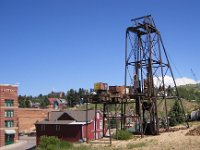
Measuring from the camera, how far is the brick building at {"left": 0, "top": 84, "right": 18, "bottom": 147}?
7144cm

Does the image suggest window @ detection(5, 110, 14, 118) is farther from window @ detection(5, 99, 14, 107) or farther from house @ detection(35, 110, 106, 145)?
house @ detection(35, 110, 106, 145)

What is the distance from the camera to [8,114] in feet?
242

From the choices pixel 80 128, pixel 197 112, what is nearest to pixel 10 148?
pixel 80 128

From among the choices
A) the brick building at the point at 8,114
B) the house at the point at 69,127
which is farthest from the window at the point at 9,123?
the house at the point at 69,127

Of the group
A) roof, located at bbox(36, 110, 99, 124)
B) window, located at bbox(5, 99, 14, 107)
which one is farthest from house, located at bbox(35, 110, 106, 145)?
window, located at bbox(5, 99, 14, 107)

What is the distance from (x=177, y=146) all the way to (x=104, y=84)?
36.9ft

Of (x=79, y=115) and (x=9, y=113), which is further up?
(x=9, y=113)

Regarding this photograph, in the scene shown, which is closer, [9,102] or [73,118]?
[73,118]

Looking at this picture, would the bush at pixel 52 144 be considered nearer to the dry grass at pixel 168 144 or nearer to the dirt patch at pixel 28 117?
the dry grass at pixel 168 144

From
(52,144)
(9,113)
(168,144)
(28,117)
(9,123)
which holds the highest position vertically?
(9,113)

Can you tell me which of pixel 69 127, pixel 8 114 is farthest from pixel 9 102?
pixel 69 127

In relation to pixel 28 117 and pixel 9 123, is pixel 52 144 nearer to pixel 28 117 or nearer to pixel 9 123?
pixel 9 123

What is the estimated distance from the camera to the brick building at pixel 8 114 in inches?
2813

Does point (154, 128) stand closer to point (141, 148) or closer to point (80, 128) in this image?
point (141, 148)
